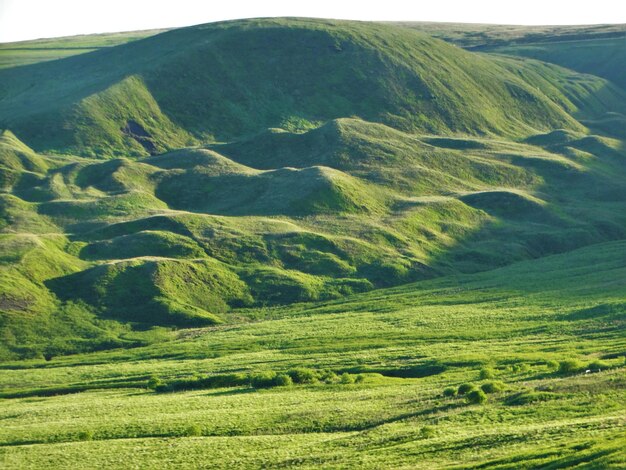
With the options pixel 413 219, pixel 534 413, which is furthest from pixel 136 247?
pixel 534 413

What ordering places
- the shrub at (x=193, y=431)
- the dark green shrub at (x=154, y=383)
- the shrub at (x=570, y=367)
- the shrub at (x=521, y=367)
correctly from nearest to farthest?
1. the shrub at (x=193, y=431)
2. the shrub at (x=570, y=367)
3. the shrub at (x=521, y=367)
4. the dark green shrub at (x=154, y=383)

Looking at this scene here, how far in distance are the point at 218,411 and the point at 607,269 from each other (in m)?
95.4

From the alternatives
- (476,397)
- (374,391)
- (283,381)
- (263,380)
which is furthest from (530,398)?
(263,380)

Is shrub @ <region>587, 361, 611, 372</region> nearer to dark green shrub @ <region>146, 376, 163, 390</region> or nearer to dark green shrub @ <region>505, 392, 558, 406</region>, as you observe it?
dark green shrub @ <region>505, 392, 558, 406</region>

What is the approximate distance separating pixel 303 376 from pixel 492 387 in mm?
25247

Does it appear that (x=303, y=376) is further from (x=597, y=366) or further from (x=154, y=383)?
(x=597, y=366)

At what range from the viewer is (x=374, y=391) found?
88438 millimetres

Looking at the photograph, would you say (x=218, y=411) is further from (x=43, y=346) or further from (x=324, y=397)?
(x=43, y=346)

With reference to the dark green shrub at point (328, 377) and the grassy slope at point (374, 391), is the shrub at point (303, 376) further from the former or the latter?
the grassy slope at point (374, 391)

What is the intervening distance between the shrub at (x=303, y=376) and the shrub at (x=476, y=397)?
25214 millimetres

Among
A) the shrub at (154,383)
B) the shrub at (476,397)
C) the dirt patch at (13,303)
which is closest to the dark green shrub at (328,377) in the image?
the shrub at (154,383)

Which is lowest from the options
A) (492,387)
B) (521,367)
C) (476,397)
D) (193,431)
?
(521,367)

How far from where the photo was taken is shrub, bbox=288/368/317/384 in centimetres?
9844

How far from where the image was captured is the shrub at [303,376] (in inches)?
3875
